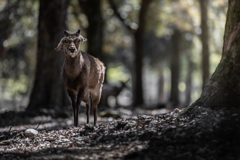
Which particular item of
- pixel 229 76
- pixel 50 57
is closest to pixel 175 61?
pixel 50 57

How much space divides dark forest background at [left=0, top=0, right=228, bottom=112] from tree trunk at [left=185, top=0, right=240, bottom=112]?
880 centimetres

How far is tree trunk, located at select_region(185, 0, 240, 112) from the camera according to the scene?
616 cm

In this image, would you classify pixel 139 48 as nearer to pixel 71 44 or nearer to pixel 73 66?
pixel 73 66

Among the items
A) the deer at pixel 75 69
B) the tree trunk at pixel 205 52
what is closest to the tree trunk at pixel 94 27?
the tree trunk at pixel 205 52

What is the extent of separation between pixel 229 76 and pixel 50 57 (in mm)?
9330

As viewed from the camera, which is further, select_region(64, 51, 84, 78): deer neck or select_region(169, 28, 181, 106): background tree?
select_region(169, 28, 181, 106): background tree

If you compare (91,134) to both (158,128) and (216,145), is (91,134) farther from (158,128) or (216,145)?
(216,145)

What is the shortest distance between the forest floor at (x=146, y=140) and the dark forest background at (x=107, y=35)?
7454mm

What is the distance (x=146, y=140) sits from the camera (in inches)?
218

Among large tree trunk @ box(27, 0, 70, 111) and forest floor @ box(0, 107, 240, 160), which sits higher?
large tree trunk @ box(27, 0, 70, 111)

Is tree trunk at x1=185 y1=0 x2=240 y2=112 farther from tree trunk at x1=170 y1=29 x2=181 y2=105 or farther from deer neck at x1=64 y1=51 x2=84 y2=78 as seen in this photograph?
tree trunk at x1=170 y1=29 x2=181 y2=105

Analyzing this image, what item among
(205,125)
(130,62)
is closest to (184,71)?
(130,62)

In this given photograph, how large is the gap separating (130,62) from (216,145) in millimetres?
29283

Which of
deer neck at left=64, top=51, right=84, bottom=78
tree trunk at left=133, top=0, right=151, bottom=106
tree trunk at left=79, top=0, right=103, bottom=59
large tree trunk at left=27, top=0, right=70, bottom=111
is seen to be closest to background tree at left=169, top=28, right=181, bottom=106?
tree trunk at left=133, top=0, right=151, bottom=106
